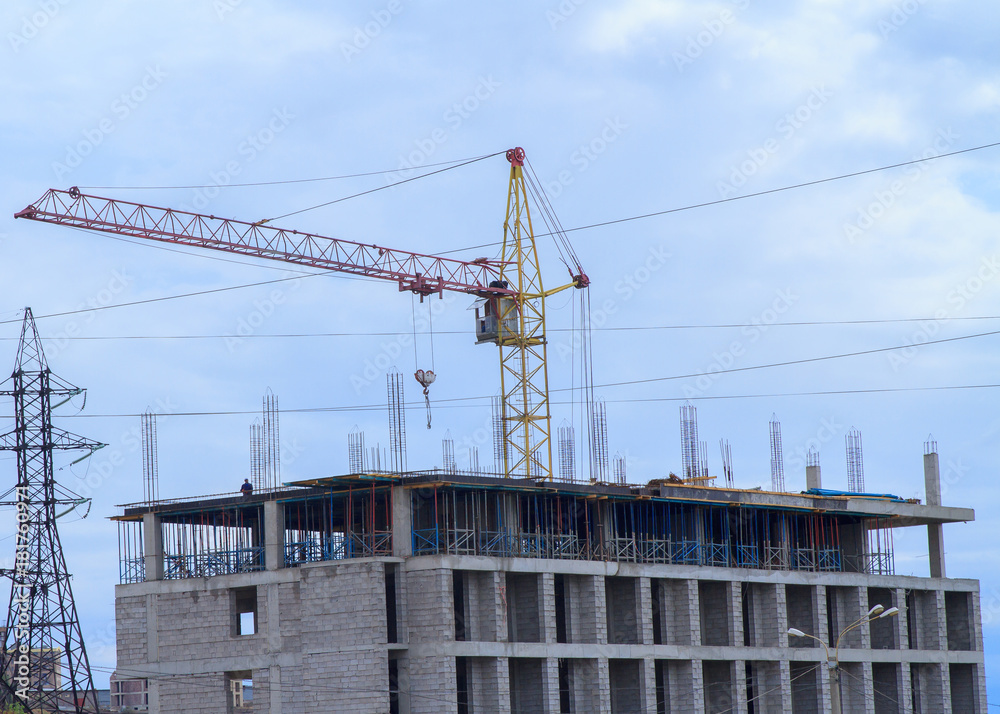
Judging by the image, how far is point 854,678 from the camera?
73.0 metres

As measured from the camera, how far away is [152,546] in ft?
212

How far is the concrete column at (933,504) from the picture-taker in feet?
267

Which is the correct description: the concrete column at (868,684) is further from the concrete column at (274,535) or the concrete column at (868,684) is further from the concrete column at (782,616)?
the concrete column at (274,535)

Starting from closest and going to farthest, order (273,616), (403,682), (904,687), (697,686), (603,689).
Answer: (403,682) → (273,616) → (603,689) → (697,686) → (904,687)

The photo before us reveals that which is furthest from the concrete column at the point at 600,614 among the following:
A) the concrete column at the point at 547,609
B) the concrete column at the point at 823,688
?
the concrete column at the point at 823,688

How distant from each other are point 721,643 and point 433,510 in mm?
17502

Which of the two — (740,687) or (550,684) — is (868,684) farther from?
(550,684)

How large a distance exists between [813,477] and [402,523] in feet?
102

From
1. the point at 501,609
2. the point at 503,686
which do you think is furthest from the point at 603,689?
the point at 501,609

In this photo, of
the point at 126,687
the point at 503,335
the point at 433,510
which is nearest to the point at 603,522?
the point at 433,510

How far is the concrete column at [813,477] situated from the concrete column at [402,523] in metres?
30.2

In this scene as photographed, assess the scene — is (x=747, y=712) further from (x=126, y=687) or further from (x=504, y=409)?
(x=126, y=687)

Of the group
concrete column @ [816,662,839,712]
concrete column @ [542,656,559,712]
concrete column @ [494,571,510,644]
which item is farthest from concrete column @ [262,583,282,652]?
concrete column @ [816,662,839,712]

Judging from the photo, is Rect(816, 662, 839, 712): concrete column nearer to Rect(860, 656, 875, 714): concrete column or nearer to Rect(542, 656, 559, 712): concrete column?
Rect(860, 656, 875, 714): concrete column
